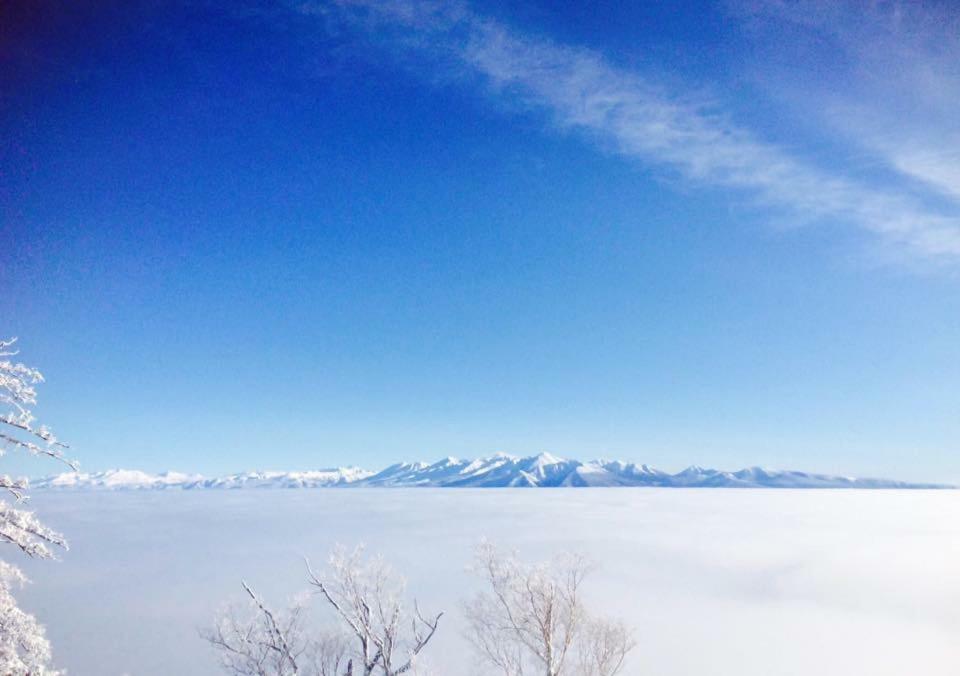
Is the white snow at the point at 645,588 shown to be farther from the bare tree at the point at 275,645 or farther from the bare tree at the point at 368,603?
the bare tree at the point at 368,603

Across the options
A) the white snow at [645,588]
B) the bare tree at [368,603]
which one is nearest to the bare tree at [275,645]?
the bare tree at [368,603]

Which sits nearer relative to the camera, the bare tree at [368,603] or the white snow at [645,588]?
the bare tree at [368,603]

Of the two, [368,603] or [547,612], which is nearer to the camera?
[547,612]

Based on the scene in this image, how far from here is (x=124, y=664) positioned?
1500 inches

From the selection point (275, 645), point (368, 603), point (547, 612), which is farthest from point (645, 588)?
point (275, 645)

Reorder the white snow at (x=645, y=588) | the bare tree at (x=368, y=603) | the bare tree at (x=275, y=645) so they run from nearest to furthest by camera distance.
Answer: the bare tree at (x=368, y=603) < the bare tree at (x=275, y=645) < the white snow at (x=645, y=588)

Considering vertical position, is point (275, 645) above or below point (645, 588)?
above

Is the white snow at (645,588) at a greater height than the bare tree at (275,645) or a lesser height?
lesser

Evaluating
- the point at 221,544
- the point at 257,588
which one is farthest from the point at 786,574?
the point at 221,544

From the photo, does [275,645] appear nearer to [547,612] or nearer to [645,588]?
[547,612]

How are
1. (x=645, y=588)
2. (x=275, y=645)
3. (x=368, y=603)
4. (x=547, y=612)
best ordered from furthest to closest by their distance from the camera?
(x=645, y=588) < (x=275, y=645) < (x=368, y=603) < (x=547, y=612)

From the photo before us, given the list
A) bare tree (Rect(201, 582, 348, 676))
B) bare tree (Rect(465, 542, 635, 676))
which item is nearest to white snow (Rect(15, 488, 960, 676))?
bare tree (Rect(201, 582, 348, 676))

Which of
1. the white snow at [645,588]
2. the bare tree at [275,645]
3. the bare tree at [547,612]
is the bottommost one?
the white snow at [645,588]

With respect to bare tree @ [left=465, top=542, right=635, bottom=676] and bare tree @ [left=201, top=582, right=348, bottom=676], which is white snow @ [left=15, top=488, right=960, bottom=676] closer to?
bare tree @ [left=201, top=582, right=348, bottom=676]
